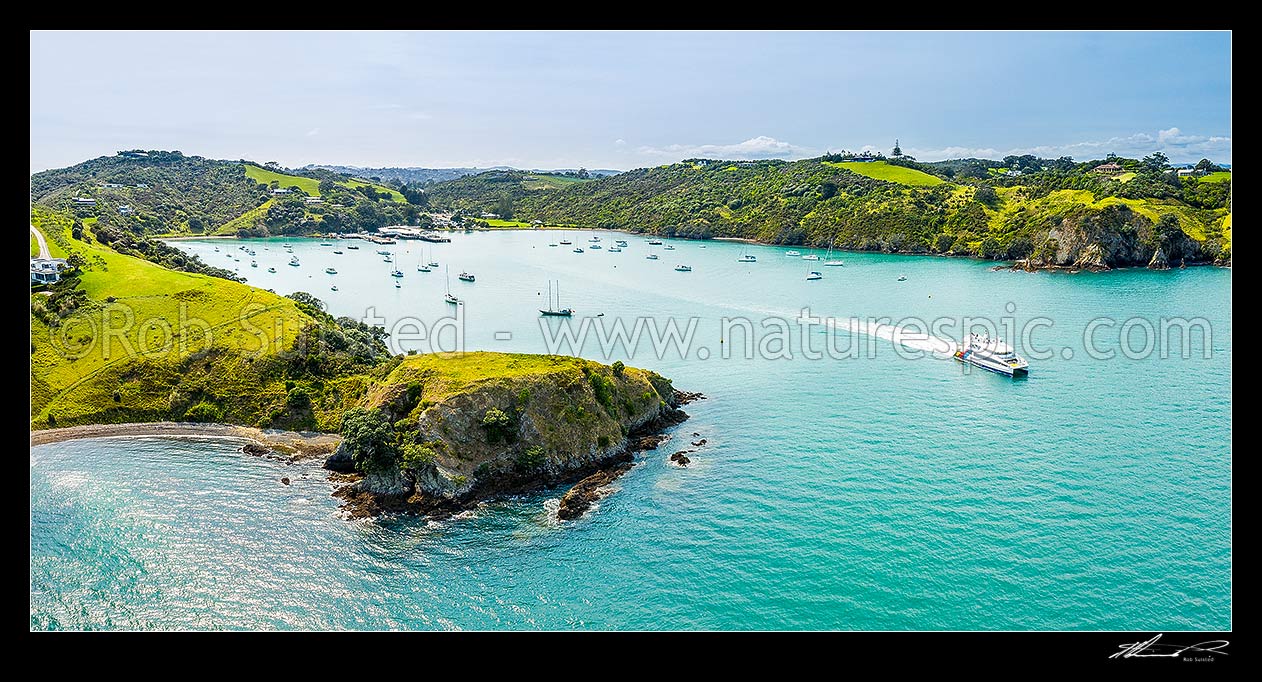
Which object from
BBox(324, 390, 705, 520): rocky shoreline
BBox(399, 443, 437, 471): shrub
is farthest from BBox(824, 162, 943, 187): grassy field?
BBox(399, 443, 437, 471): shrub

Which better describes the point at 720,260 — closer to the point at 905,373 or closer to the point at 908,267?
the point at 908,267

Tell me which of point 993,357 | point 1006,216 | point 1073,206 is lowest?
point 993,357

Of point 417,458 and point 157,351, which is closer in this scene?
point 417,458

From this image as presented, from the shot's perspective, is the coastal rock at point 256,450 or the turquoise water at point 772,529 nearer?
the turquoise water at point 772,529

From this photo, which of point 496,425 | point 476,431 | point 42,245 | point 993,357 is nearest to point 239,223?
point 42,245

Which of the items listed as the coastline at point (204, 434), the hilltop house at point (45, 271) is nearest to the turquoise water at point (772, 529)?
the coastline at point (204, 434)

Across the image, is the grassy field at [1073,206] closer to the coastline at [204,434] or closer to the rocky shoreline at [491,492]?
the rocky shoreline at [491,492]
